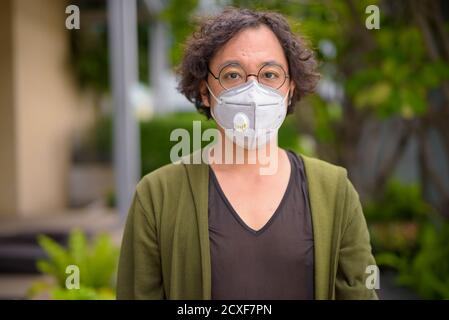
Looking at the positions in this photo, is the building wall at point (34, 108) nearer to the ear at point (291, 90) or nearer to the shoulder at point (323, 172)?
the ear at point (291, 90)

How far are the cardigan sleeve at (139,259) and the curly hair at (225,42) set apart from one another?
41 cm

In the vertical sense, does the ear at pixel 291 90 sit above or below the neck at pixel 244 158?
above

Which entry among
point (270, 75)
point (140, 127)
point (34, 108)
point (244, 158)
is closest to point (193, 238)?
point (244, 158)

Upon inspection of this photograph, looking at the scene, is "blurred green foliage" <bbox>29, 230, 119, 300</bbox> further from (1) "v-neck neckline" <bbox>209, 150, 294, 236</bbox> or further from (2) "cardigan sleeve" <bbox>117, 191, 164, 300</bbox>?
(1) "v-neck neckline" <bbox>209, 150, 294, 236</bbox>

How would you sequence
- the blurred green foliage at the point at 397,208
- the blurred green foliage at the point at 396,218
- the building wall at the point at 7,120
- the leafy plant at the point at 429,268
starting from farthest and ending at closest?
the building wall at the point at 7,120 < the blurred green foliage at the point at 397,208 < the blurred green foliage at the point at 396,218 < the leafy plant at the point at 429,268

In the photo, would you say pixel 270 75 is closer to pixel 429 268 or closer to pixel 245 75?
pixel 245 75

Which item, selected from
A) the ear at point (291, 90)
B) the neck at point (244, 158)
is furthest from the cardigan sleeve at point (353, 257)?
the ear at point (291, 90)

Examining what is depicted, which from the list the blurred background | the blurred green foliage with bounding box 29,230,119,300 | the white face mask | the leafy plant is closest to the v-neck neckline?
the white face mask

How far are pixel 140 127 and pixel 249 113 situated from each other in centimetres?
1144

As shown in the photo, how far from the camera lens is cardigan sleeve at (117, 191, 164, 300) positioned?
5.58ft

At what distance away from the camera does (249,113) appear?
1743mm

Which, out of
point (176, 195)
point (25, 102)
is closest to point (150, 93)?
point (25, 102)

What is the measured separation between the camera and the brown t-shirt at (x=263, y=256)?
1635mm

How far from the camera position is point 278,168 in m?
1.75
